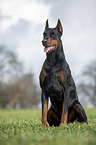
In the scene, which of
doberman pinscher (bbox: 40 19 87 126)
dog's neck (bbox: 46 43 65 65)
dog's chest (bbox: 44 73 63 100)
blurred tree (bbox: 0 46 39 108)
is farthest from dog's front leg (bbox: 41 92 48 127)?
blurred tree (bbox: 0 46 39 108)

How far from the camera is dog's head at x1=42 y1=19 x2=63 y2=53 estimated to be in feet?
12.3

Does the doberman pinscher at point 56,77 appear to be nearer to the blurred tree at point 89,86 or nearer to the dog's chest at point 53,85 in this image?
A: the dog's chest at point 53,85

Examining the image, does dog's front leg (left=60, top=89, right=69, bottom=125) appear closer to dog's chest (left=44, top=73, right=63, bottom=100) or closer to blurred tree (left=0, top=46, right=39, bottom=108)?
dog's chest (left=44, top=73, right=63, bottom=100)

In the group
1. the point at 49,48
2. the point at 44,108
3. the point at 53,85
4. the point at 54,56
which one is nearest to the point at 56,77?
the point at 53,85

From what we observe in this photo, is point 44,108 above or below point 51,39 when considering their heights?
below

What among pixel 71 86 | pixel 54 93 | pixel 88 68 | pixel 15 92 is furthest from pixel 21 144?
pixel 88 68

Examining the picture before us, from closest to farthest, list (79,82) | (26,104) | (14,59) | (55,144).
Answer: (55,144)
(14,59)
(79,82)
(26,104)

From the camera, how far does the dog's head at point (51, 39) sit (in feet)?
12.3

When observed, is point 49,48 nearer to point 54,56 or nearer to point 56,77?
point 54,56

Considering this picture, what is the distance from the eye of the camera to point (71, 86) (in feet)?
13.8

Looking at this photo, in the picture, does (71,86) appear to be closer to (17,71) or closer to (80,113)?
(80,113)

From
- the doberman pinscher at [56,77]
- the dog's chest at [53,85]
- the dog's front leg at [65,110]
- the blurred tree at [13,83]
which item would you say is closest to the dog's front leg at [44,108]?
the doberman pinscher at [56,77]

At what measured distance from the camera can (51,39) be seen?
3.82 metres

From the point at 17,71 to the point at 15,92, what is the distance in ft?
Answer: 15.0
